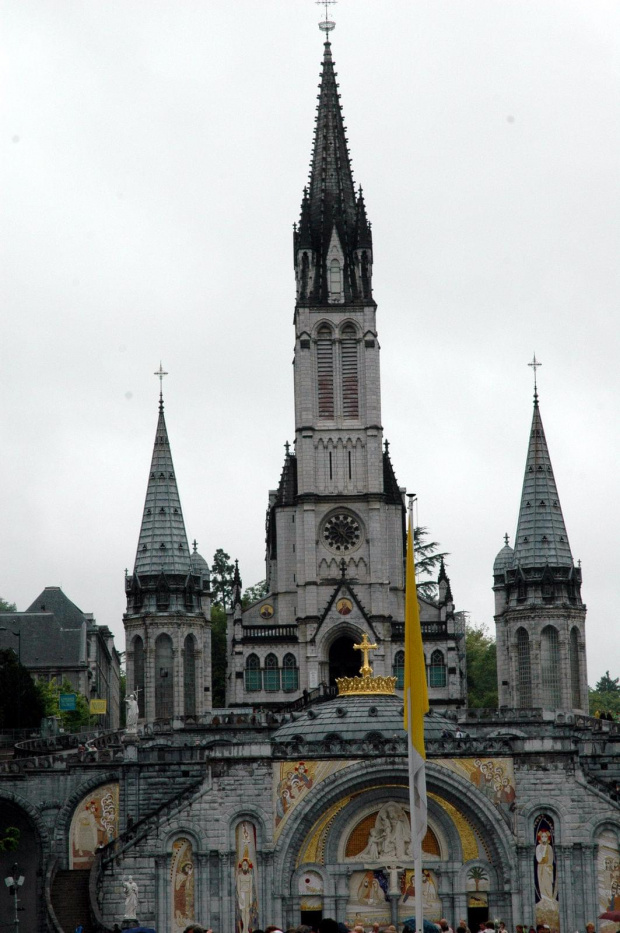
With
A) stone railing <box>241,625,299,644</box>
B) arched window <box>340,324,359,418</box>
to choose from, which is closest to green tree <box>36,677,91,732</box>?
stone railing <box>241,625,299,644</box>

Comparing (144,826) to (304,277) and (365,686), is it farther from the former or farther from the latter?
(304,277)

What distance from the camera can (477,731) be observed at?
80.0m

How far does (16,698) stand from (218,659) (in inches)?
→ 1645

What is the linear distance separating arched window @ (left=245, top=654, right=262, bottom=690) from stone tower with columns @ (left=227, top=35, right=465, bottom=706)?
0.27ft

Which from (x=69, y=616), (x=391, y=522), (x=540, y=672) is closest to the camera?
(x=540, y=672)

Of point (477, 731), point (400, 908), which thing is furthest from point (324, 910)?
point (477, 731)

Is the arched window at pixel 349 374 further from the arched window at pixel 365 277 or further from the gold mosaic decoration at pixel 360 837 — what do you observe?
the gold mosaic decoration at pixel 360 837

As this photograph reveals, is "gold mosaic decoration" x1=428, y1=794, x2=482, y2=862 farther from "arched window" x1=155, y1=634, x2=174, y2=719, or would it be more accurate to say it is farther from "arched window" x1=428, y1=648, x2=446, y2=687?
"arched window" x1=155, y1=634, x2=174, y2=719

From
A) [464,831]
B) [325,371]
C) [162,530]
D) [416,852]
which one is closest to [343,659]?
[162,530]

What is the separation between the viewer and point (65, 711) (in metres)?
104

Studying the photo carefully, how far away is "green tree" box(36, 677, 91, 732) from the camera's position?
100562 mm

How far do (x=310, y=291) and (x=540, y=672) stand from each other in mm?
27658

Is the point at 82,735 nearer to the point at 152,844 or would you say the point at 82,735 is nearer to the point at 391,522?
the point at 152,844

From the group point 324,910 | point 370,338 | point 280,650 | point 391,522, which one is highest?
point 370,338
